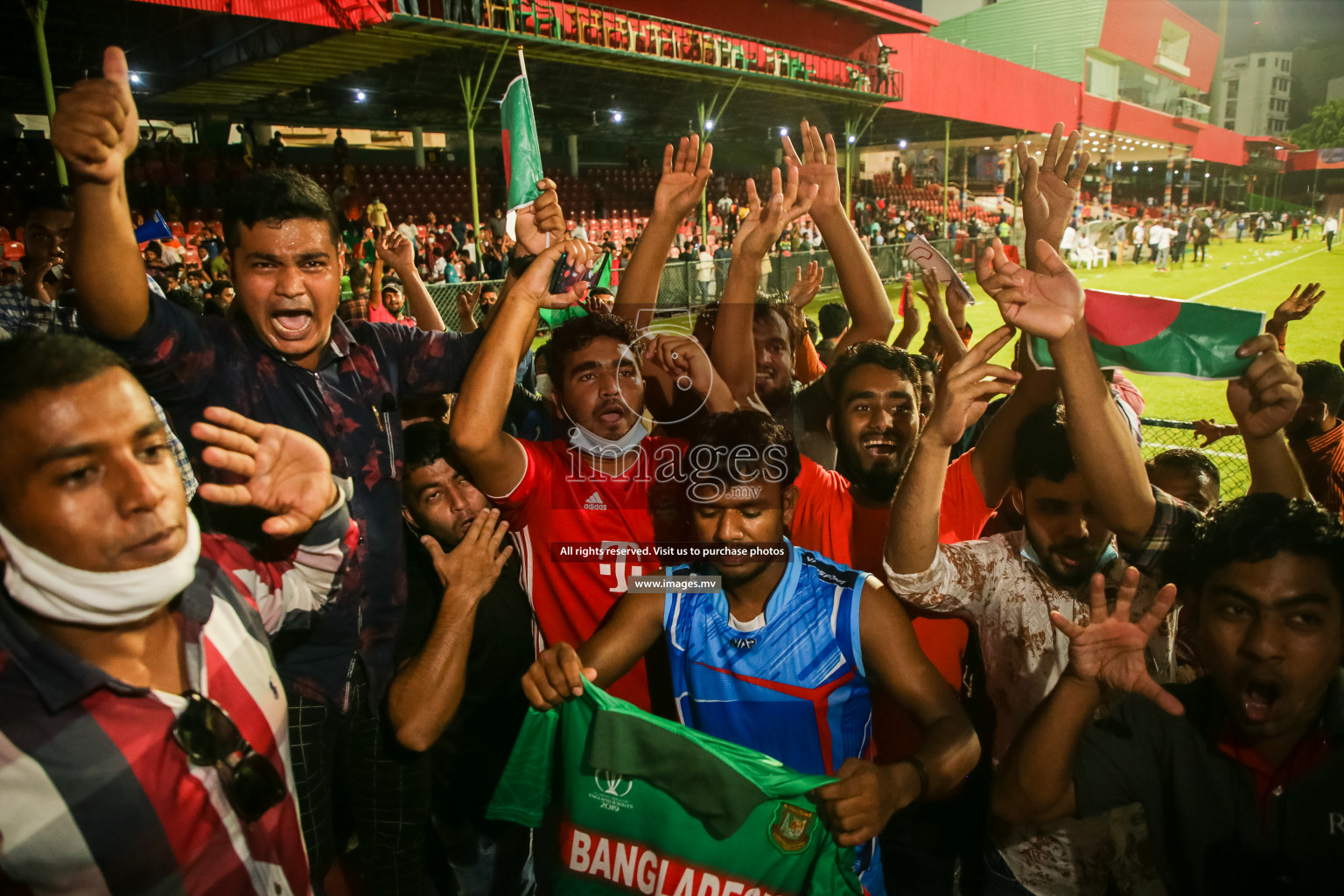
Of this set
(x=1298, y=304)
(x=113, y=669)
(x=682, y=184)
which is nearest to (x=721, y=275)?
(x=1298, y=304)

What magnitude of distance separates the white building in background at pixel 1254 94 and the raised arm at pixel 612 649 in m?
65.1

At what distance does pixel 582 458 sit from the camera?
2.56 m

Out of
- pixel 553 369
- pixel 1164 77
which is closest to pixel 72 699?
pixel 553 369

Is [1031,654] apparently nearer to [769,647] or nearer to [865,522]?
[865,522]

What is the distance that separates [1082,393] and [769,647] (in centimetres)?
114

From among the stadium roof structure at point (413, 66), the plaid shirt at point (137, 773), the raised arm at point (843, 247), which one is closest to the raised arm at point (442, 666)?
the plaid shirt at point (137, 773)

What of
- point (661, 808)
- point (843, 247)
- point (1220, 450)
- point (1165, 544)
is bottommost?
point (1220, 450)

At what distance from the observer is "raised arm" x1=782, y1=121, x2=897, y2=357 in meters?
3.28

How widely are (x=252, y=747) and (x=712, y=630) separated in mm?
1156

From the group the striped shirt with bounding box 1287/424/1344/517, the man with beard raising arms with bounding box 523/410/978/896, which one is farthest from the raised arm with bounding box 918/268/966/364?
the man with beard raising arms with bounding box 523/410/978/896

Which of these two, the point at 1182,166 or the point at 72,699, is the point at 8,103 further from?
the point at 1182,166

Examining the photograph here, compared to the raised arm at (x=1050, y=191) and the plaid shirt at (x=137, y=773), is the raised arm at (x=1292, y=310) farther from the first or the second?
the plaid shirt at (x=137, y=773)

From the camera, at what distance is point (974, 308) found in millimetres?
17844

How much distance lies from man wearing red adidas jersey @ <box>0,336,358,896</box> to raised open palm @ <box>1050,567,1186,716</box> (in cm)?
183
